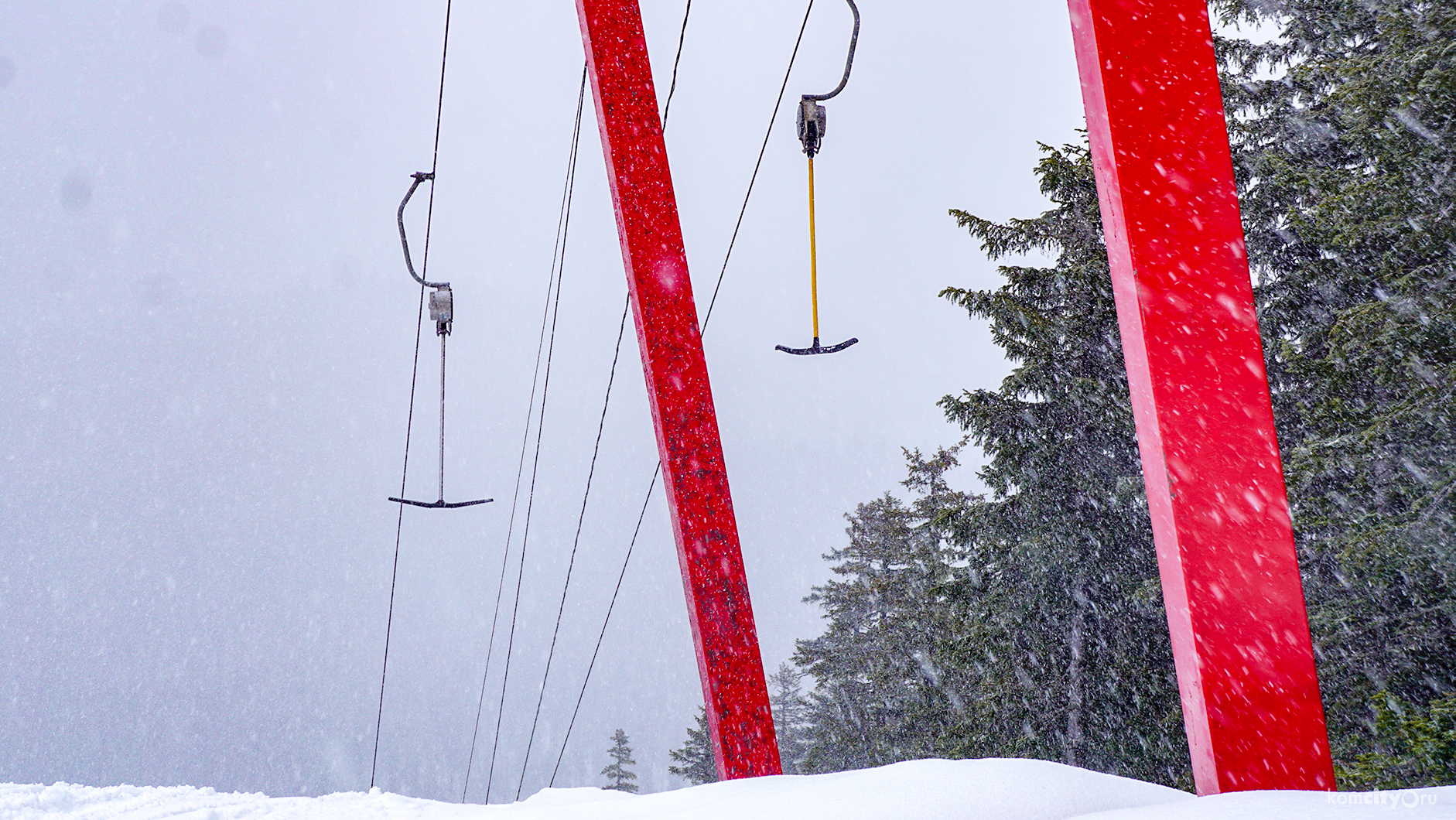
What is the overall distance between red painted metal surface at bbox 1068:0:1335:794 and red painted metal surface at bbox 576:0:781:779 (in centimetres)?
251

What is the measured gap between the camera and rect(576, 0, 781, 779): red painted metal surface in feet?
13.9

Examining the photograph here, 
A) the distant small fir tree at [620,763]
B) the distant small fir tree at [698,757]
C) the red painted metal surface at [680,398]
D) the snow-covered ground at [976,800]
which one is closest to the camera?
the snow-covered ground at [976,800]

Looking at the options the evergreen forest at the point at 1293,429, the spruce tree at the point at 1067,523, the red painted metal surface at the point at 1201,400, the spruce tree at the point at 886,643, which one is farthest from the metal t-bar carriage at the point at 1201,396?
the spruce tree at the point at 886,643

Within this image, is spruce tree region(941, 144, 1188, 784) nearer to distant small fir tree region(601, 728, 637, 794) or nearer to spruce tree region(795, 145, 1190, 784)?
spruce tree region(795, 145, 1190, 784)

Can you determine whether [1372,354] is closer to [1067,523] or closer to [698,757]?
[1067,523]

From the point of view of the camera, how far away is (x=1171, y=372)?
1866mm

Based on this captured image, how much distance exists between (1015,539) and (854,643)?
48.2 ft

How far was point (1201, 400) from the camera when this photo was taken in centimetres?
186

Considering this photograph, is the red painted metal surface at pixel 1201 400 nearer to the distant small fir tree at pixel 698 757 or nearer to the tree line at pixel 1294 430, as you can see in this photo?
the tree line at pixel 1294 430
